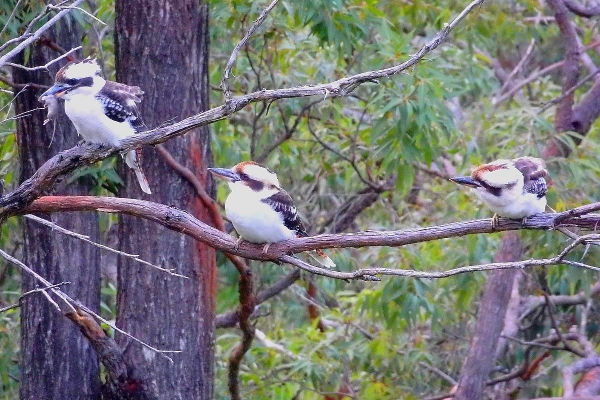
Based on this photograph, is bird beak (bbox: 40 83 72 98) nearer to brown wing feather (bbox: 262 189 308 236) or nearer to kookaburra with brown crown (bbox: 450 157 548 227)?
brown wing feather (bbox: 262 189 308 236)

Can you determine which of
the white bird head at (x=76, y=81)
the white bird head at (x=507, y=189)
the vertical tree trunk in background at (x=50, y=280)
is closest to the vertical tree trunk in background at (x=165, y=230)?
the vertical tree trunk in background at (x=50, y=280)

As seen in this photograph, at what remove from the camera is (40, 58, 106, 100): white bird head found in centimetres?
435

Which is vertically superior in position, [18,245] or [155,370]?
[18,245]

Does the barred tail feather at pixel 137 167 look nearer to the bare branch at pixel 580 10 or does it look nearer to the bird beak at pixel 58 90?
the bird beak at pixel 58 90

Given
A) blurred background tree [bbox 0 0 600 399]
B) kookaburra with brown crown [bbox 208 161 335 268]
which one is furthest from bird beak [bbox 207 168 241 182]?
blurred background tree [bbox 0 0 600 399]

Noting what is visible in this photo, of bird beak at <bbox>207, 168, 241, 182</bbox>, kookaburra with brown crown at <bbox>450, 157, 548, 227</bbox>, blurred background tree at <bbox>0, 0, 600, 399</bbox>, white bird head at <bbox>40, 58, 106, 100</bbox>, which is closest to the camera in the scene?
kookaburra with brown crown at <bbox>450, 157, 548, 227</bbox>

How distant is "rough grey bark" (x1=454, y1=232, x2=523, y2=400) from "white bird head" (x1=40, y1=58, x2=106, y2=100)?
3451 mm

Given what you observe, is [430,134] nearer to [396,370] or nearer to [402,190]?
[402,190]

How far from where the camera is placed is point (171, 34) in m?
5.14

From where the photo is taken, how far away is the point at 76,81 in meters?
4.40

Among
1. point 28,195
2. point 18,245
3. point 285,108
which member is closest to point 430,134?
point 285,108

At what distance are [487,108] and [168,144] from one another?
15.8 feet

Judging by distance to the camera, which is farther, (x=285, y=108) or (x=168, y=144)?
(x=285, y=108)

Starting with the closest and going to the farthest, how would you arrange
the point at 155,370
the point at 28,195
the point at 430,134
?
the point at 28,195
the point at 155,370
the point at 430,134
